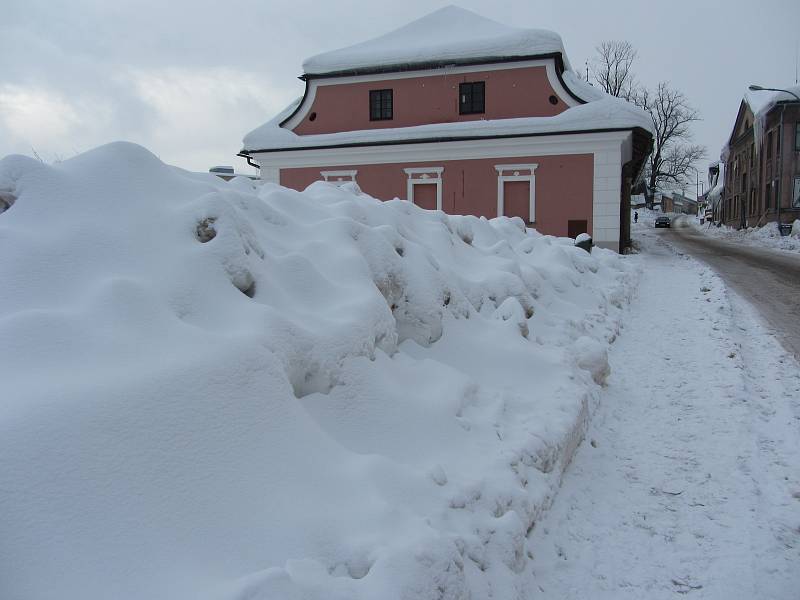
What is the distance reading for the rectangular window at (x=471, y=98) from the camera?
1895cm

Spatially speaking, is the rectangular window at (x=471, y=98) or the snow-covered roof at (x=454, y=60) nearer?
the snow-covered roof at (x=454, y=60)

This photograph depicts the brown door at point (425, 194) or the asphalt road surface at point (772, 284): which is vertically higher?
the brown door at point (425, 194)

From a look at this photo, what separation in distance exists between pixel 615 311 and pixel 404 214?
3.55m

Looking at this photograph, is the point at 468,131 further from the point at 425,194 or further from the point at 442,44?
the point at 442,44

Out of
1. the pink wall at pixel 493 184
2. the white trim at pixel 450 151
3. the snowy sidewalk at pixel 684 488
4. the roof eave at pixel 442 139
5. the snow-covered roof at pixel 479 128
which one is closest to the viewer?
the snowy sidewalk at pixel 684 488

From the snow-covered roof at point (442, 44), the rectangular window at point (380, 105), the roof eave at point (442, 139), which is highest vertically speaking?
the snow-covered roof at point (442, 44)

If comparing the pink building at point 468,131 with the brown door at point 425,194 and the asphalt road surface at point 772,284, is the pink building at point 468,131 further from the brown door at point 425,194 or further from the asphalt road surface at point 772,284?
the asphalt road surface at point 772,284

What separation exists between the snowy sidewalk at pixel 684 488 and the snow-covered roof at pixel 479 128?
39.1 ft

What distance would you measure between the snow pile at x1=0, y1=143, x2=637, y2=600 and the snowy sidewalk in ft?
0.82

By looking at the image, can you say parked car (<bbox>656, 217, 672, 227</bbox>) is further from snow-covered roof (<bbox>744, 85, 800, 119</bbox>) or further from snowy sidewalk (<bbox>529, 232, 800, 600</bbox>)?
snowy sidewalk (<bbox>529, 232, 800, 600</bbox>)

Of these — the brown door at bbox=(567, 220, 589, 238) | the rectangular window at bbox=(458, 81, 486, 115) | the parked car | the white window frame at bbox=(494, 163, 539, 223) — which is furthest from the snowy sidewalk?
the parked car

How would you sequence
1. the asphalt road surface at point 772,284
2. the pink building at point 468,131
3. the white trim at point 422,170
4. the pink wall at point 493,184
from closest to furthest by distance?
the asphalt road surface at point 772,284
the pink building at point 468,131
the pink wall at point 493,184
the white trim at point 422,170

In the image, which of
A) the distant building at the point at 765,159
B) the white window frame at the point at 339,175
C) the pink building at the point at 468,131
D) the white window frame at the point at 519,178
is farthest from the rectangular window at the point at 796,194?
the white window frame at the point at 339,175

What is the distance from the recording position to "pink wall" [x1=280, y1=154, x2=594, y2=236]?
57.1 ft
